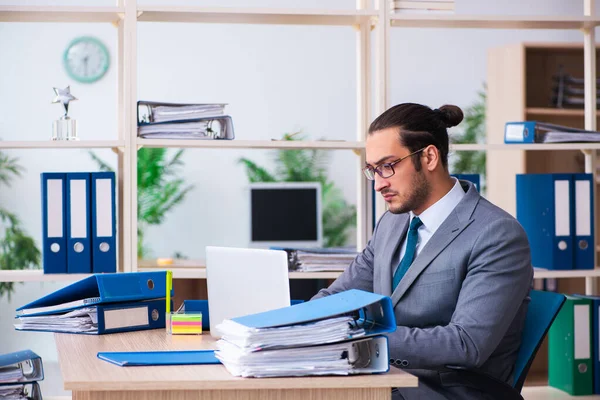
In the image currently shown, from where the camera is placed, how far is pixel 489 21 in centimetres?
312

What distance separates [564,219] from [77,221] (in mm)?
1803

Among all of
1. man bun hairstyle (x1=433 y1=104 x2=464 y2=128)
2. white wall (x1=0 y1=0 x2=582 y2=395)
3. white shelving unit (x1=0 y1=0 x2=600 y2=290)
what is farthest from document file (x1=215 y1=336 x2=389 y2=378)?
white wall (x1=0 y1=0 x2=582 y2=395)

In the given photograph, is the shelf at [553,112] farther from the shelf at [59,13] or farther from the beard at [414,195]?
the beard at [414,195]

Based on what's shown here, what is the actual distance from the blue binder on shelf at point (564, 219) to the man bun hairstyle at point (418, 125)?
99cm

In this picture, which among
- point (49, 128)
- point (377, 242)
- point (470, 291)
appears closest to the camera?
point (470, 291)

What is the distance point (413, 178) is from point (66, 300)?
1015mm

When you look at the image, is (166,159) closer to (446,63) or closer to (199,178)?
(199,178)

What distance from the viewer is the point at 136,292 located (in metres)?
2.28

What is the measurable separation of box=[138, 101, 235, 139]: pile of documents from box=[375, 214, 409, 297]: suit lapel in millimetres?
846

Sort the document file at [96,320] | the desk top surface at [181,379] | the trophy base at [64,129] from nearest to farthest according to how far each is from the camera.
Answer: the desk top surface at [181,379] → the document file at [96,320] → the trophy base at [64,129]

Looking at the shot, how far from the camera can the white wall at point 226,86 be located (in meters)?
6.43

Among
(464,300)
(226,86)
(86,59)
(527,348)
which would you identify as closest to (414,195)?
(464,300)

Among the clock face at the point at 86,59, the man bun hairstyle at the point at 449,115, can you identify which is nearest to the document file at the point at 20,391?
the man bun hairstyle at the point at 449,115

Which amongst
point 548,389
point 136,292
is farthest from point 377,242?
point 548,389
